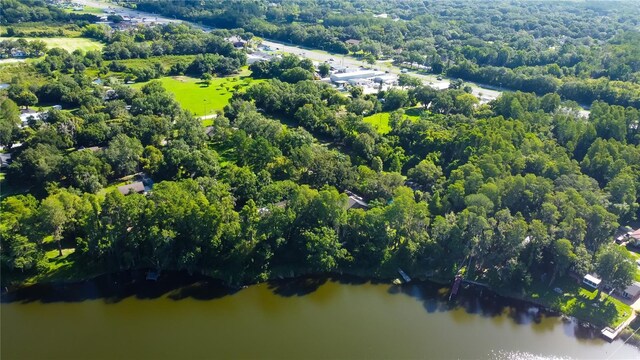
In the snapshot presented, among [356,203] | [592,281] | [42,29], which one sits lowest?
[42,29]

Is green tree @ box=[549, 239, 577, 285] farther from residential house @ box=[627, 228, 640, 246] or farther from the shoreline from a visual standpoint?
residential house @ box=[627, 228, 640, 246]

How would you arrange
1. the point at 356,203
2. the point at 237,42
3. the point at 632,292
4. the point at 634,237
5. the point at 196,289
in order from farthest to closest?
1. the point at 237,42
2. the point at 356,203
3. the point at 634,237
4. the point at 632,292
5. the point at 196,289

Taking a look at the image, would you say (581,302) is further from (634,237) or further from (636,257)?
(634,237)

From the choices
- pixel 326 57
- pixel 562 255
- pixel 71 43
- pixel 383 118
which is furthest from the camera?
pixel 326 57

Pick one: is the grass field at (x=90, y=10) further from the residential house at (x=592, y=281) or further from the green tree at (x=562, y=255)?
the residential house at (x=592, y=281)

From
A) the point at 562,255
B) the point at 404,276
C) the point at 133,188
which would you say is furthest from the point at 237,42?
the point at 562,255

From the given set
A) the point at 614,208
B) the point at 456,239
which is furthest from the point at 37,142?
the point at 614,208
